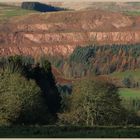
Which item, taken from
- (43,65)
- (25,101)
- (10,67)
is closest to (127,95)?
(43,65)

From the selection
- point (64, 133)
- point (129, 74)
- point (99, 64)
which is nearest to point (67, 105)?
point (64, 133)

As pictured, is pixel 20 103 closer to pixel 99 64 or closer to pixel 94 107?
pixel 94 107

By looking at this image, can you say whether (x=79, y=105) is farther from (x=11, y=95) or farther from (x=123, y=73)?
(x=123, y=73)

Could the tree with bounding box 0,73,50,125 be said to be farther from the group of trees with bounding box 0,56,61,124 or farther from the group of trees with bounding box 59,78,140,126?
the group of trees with bounding box 59,78,140,126

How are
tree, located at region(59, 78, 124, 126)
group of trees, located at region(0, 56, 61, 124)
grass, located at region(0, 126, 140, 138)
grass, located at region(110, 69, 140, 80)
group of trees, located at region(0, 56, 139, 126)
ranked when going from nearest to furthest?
grass, located at region(0, 126, 140, 138)
group of trees, located at region(0, 56, 61, 124)
group of trees, located at region(0, 56, 139, 126)
tree, located at region(59, 78, 124, 126)
grass, located at region(110, 69, 140, 80)

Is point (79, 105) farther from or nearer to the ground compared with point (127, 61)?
farther from the ground

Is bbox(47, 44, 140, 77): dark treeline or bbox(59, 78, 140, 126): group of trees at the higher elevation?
bbox(59, 78, 140, 126): group of trees

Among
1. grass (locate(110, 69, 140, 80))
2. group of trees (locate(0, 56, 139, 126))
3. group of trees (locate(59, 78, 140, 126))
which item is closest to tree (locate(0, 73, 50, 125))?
group of trees (locate(0, 56, 139, 126))
